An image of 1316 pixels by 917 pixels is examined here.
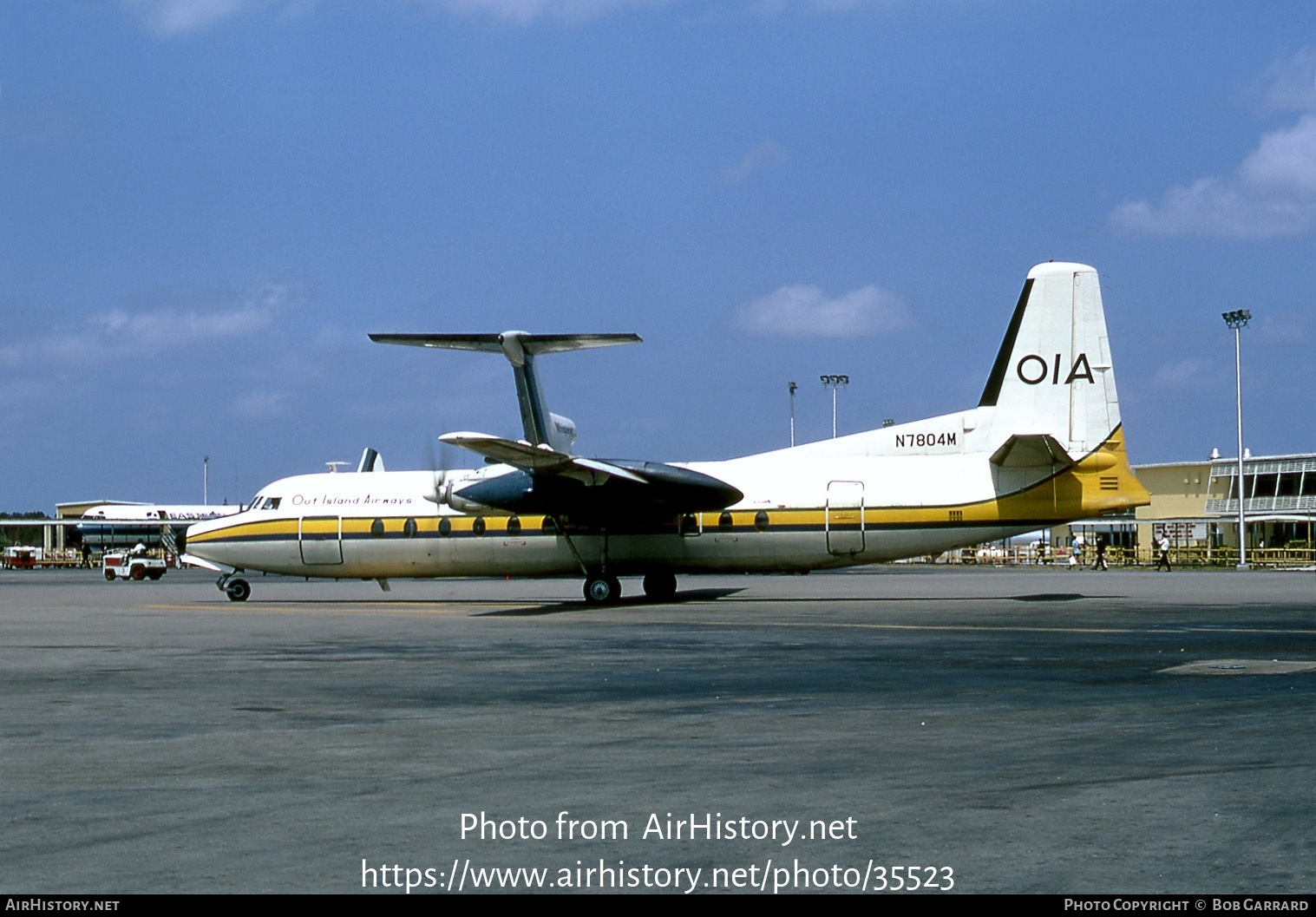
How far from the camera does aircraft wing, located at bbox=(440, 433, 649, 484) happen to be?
27.8m

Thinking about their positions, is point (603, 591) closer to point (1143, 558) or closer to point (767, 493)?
point (767, 493)

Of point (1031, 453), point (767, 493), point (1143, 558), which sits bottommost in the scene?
point (1143, 558)

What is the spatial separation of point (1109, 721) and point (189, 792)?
7413 millimetres

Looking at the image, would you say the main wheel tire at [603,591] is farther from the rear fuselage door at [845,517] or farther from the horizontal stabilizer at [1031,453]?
the horizontal stabilizer at [1031,453]

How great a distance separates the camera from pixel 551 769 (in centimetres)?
902

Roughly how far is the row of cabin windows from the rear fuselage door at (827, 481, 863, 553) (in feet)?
5.69

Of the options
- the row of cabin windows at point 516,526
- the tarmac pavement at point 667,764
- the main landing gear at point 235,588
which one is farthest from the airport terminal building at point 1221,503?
the tarmac pavement at point 667,764

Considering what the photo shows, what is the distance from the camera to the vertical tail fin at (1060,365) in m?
31.8

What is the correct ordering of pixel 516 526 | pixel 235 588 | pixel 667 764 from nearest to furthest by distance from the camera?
1. pixel 667 764
2. pixel 516 526
3. pixel 235 588

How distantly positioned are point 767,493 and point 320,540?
41.7ft

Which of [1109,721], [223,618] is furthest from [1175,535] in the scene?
[1109,721]

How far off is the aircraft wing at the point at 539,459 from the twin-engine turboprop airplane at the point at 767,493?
0.08 metres

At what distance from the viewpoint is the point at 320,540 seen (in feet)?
119

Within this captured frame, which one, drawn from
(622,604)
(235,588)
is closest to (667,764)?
(622,604)
